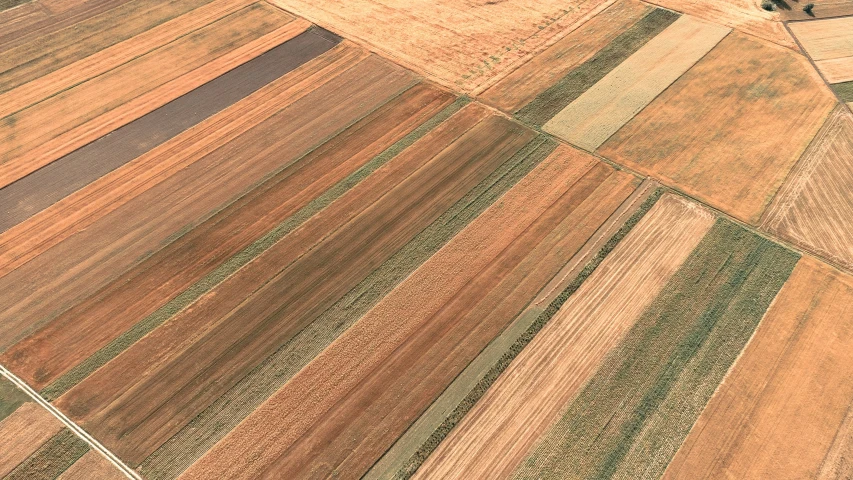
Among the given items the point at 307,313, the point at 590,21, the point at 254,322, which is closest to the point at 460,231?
the point at 307,313

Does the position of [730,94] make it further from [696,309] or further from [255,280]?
[255,280]

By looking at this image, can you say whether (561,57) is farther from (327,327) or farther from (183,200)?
(183,200)

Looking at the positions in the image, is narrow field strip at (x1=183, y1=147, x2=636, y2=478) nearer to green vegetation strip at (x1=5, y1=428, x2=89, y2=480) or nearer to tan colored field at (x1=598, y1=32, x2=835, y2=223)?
tan colored field at (x1=598, y1=32, x2=835, y2=223)

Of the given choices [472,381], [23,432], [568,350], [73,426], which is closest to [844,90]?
[568,350]

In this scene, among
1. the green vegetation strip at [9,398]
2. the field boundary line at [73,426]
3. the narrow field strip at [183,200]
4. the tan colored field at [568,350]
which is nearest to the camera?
the field boundary line at [73,426]

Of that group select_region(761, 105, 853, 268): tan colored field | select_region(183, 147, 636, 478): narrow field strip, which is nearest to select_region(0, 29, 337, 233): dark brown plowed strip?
select_region(183, 147, 636, 478): narrow field strip

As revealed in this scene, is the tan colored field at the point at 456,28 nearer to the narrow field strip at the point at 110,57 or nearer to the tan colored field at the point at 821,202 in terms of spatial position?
the narrow field strip at the point at 110,57

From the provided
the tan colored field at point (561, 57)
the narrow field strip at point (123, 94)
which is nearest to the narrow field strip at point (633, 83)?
the tan colored field at point (561, 57)
